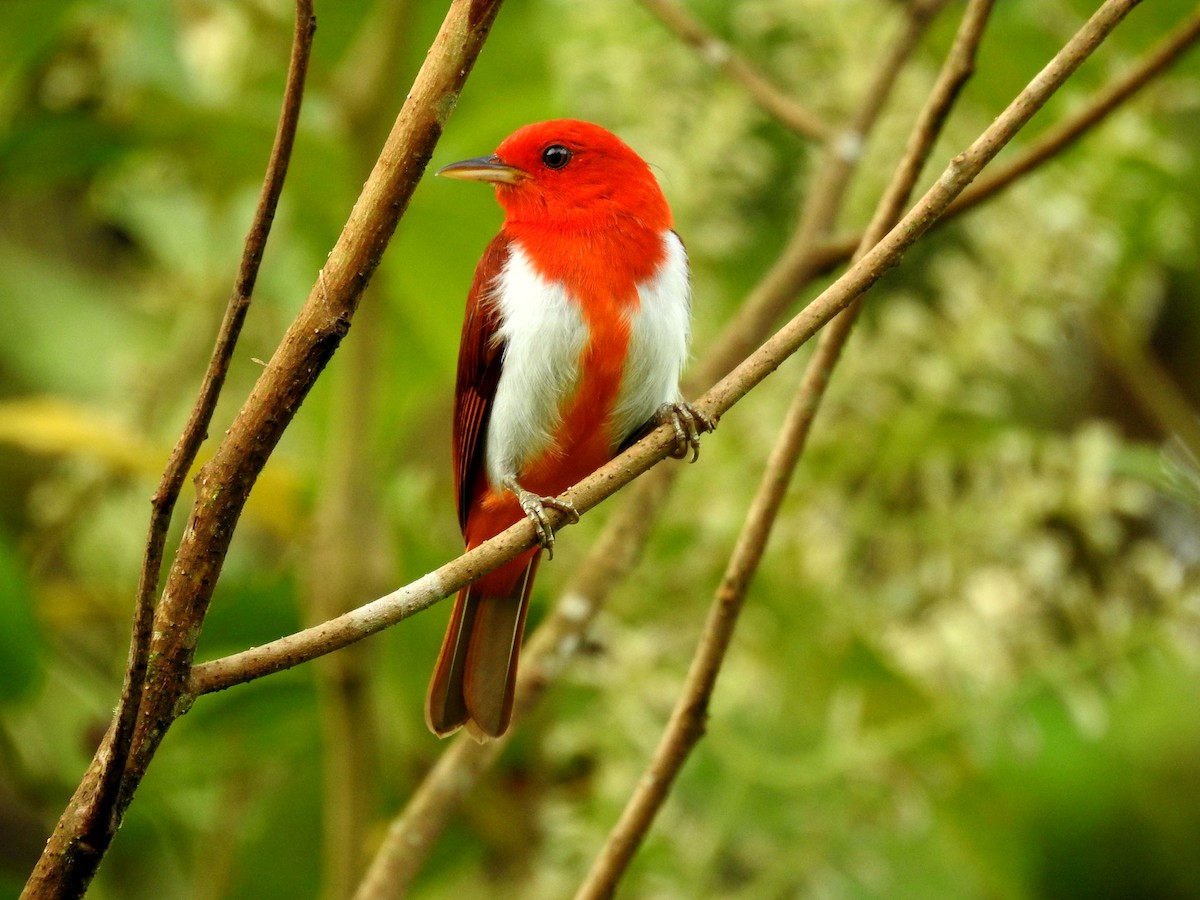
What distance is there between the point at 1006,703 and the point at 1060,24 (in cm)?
128

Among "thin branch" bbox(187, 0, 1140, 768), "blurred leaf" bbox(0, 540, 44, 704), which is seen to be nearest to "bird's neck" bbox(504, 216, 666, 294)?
"thin branch" bbox(187, 0, 1140, 768)

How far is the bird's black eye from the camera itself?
2441mm

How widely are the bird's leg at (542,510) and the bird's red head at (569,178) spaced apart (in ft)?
1.45

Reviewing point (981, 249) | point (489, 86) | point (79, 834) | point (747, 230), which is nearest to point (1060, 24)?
point (981, 249)

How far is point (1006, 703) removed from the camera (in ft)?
7.71

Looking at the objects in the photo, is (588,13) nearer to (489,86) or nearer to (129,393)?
(489,86)

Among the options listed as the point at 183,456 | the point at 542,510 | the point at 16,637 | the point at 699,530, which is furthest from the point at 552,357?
the point at 183,456

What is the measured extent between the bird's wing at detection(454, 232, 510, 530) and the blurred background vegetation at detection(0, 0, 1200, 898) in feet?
0.80

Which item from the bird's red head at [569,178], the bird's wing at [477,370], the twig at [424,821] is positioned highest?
the bird's red head at [569,178]

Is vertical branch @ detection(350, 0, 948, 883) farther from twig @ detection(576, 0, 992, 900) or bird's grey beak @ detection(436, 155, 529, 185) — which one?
bird's grey beak @ detection(436, 155, 529, 185)

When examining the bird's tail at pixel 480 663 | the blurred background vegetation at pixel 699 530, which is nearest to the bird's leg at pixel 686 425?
the bird's tail at pixel 480 663

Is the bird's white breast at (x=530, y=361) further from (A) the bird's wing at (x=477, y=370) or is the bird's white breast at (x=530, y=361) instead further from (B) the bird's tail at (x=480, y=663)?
(B) the bird's tail at (x=480, y=663)

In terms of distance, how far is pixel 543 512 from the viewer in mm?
1834

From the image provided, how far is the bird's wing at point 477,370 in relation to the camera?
7.38 feet
